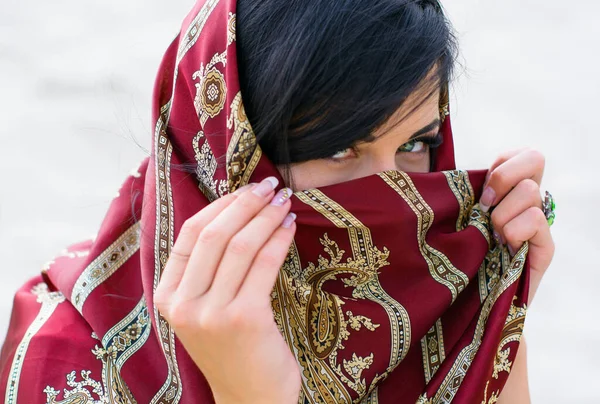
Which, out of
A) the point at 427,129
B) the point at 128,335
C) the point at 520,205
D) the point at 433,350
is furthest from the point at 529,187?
the point at 128,335

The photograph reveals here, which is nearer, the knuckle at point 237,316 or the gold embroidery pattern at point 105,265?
the knuckle at point 237,316

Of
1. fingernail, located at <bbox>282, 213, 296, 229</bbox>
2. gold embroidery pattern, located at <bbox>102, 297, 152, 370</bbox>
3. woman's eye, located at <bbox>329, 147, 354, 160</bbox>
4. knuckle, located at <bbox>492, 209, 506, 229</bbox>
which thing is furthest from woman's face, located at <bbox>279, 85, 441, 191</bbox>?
gold embroidery pattern, located at <bbox>102, 297, 152, 370</bbox>

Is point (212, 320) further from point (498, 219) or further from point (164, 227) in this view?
point (498, 219)

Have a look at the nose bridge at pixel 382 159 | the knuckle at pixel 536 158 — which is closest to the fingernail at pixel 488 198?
the knuckle at pixel 536 158

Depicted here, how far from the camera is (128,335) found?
1.46 m

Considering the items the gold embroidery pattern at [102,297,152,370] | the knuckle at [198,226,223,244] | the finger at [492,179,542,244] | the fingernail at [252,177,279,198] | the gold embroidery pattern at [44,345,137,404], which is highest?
the fingernail at [252,177,279,198]

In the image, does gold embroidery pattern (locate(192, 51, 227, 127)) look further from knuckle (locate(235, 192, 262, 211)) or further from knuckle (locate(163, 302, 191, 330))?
knuckle (locate(163, 302, 191, 330))

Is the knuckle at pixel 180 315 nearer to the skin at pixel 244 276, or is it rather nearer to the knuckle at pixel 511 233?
the skin at pixel 244 276

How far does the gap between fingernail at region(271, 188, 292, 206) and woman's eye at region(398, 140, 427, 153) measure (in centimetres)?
30

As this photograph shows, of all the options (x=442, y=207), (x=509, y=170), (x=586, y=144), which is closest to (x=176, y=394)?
(x=442, y=207)

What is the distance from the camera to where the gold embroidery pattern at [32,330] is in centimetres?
144

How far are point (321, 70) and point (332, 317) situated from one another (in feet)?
1.34

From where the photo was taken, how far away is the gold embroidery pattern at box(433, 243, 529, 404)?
4.25 ft

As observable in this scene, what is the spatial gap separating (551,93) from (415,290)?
9.91 ft
